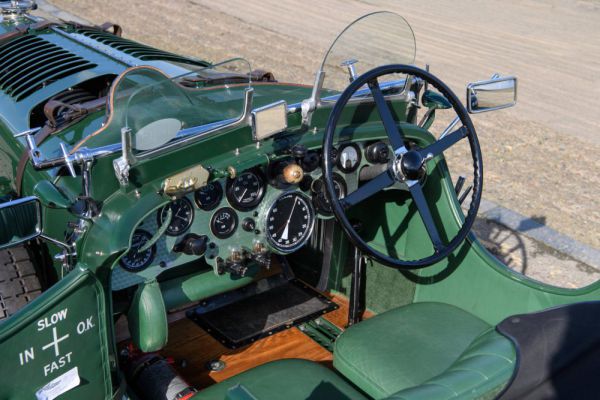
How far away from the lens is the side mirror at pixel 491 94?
10.7ft

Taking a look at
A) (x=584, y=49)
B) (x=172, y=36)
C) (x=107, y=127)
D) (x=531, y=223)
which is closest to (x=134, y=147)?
(x=107, y=127)

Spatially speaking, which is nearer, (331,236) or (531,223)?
(331,236)

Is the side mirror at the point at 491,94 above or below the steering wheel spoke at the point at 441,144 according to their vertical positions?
above

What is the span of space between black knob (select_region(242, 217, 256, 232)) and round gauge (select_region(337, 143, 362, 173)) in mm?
487

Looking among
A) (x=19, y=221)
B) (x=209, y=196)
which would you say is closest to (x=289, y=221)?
(x=209, y=196)

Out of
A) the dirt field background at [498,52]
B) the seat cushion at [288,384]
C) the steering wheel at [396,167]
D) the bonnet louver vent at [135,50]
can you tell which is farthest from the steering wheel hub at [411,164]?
the dirt field background at [498,52]

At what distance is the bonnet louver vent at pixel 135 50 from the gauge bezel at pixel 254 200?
5.23 feet

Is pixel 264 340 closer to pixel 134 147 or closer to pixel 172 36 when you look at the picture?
pixel 134 147

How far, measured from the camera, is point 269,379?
2.82 m

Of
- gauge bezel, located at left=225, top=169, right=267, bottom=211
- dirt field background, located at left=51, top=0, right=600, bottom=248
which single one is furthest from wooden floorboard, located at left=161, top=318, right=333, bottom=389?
dirt field background, located at left=51, top=0, right=600, bottom=248

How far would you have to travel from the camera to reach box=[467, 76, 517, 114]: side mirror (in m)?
3.28

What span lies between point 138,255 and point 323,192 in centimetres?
91

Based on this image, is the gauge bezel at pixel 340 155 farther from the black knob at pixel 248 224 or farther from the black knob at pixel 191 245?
the black knob at pixel 191 245

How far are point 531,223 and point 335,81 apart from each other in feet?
11.0
